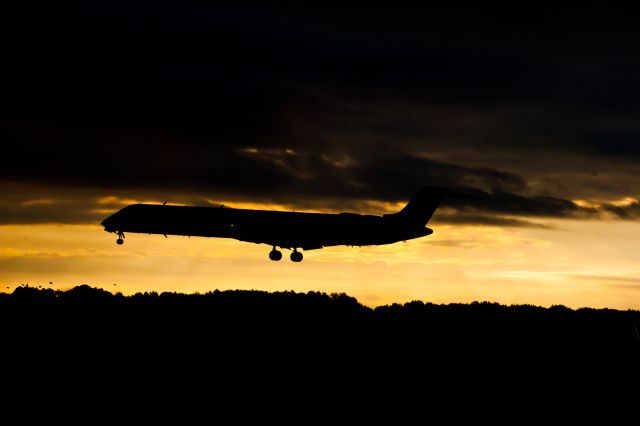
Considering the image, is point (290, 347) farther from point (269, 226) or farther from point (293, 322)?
point (269, 226)

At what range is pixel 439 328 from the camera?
41094 millimetres

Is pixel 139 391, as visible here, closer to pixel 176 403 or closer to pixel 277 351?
pixel 176 403

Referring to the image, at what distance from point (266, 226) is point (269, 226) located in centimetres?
26

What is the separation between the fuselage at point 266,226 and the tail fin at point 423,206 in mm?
3350

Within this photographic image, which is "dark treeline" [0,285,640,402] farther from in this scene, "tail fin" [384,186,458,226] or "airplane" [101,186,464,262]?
"tail fin" [384,186,458,226]

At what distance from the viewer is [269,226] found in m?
67.8

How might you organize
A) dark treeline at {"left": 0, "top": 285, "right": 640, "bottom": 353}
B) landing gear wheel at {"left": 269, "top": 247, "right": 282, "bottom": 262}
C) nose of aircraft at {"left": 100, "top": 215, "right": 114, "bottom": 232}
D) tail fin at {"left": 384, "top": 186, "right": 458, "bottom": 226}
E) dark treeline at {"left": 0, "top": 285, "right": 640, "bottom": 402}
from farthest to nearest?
tail fin at {"left": 384, "top": 186, "right": 458, "bottom": 226}
nose of aircraft at {"left": 100, "top": 215, "right": 114, "bottom": 232}
landing gear wheel at {"left": 269, "top": 247, "right": 282, "bottom": 262}
dark treeline at {"left": 0, "top": 285, "right": 640, "bottom": 353}
dark treeline at {"left": 0, "top": 285, "right": 640, "bottom": 402}

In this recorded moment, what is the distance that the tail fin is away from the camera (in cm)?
7525

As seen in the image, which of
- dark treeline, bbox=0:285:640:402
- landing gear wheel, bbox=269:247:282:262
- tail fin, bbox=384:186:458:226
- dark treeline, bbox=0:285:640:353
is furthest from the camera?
tail fin, bbox=384:186:458:226

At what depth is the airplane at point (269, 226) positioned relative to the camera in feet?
222

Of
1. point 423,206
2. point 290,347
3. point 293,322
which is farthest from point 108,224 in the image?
point 290,347

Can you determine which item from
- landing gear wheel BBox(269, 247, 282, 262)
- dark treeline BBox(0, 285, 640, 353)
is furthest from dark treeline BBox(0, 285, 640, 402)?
landing gear wheel BBox(269, 247, 282, 262)

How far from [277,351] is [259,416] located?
6.30 meters

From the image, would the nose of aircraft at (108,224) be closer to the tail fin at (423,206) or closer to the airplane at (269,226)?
the airplane at (269,226)
